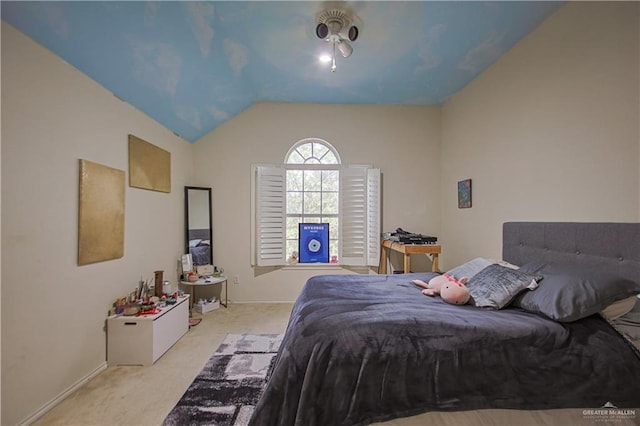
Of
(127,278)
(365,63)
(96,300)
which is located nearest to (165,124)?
(127,278)

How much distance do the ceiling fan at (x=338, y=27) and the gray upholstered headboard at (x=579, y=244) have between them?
215 cm

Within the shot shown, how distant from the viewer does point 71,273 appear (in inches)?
74.0

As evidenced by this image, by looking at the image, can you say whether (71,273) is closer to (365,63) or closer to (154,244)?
(154,244)

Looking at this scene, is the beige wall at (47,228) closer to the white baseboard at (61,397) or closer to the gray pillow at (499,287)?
the white baseboard at (61,397)

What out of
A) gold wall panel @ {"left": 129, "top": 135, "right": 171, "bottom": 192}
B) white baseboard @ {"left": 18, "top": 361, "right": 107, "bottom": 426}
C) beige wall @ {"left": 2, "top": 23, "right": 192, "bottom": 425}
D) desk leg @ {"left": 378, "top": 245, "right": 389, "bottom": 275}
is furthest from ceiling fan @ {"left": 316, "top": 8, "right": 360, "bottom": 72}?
white baseboard @ {"left": 18, "top": 361, "right": 107, "bottom": 426}

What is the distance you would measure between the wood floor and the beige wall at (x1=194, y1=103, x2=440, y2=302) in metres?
1.19

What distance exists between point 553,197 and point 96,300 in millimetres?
3645

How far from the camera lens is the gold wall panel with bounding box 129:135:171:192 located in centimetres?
252

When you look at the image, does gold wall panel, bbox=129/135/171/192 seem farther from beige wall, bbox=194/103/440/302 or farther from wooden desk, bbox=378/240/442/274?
wooden desk, bbox=378/240/442/274

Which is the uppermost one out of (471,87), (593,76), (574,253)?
(471,87)

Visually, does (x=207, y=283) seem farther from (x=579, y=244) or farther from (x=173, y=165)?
(x=579, y=244)

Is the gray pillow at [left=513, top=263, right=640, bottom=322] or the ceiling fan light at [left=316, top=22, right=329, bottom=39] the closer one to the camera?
the gray pillow at [left=513, top=263, right=640, bottom=322]

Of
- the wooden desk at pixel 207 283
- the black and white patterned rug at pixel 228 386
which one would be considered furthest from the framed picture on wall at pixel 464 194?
the wooden desk at pixel 207 283

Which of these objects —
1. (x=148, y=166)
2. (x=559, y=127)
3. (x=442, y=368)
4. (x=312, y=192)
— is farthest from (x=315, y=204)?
(x=442, y=368)
